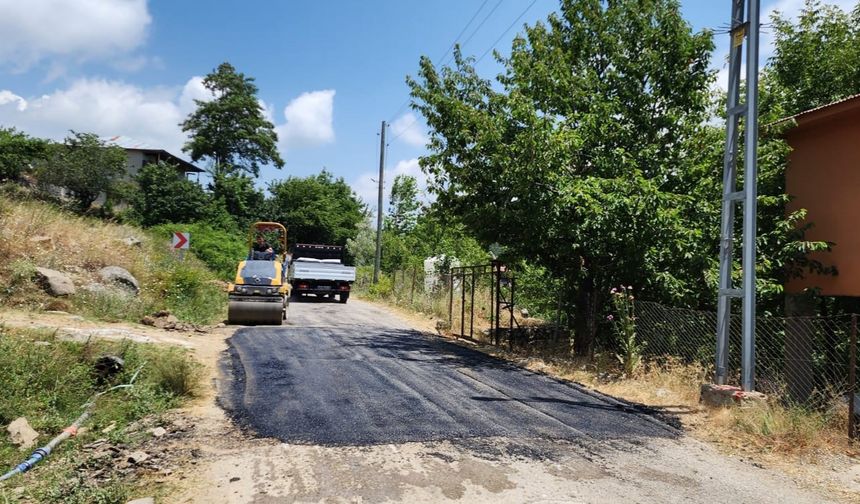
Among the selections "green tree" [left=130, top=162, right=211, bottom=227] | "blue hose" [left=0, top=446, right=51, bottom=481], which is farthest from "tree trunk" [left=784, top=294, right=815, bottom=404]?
"green tree" [left=130, top=162, right=211, bottom=227]

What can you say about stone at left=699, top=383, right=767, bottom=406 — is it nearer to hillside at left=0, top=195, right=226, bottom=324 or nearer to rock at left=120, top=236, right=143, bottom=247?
hillside at left=0, top=195, right=226, bottom=324

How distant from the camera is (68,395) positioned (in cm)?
693

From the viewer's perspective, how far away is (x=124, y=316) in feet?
44.3

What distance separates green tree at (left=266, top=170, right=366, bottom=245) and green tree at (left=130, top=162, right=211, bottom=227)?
8501 mm

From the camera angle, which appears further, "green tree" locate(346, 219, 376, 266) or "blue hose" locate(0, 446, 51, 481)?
"green tree" locate(346, 219, 376, 266)

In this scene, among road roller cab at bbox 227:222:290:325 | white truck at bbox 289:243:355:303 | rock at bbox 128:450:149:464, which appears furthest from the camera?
white truck at bbox 289:243:355:303

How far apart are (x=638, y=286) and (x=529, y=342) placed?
365cm

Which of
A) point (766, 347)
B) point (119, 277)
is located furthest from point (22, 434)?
point (766, 347)

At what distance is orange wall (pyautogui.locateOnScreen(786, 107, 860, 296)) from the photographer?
8.75 m

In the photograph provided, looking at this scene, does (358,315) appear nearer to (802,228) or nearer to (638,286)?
(638,286)

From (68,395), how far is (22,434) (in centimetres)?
122

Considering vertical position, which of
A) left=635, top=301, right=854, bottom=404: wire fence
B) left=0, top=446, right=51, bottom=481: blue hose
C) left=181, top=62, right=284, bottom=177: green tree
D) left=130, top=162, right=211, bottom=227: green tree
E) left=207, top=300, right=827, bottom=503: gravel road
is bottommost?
left=0, top=446, right=51, bottom=481: blue hose

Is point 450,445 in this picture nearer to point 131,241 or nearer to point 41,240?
point 41,240

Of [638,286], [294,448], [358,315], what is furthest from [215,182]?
A: [294,448]
